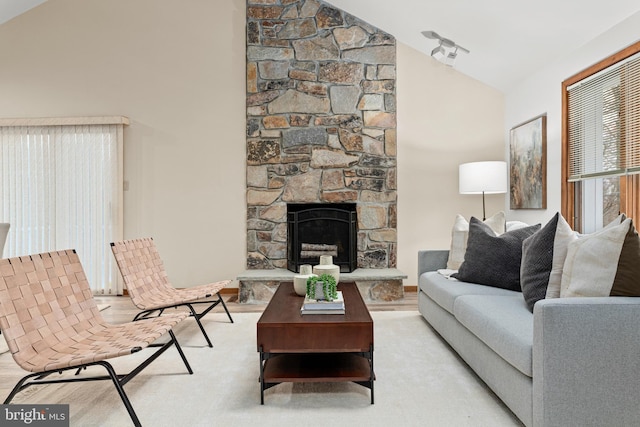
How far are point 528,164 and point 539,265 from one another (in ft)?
8.31

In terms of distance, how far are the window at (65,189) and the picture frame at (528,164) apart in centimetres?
450

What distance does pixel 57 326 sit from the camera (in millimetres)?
2227

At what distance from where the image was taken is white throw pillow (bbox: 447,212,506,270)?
140 inches

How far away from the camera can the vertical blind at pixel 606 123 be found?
2963mm

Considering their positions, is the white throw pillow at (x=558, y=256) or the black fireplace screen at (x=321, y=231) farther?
the black fireplace screen at (x=321, y=231)

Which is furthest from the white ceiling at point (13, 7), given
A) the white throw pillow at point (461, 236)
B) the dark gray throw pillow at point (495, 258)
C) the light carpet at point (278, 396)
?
the dark gray throw pillow at point (495, 258)

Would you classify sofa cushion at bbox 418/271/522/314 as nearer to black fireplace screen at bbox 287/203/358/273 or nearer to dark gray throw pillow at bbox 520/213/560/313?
dark gray throw pillow at bbox 520/213/560/313

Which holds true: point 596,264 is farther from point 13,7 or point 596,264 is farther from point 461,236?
point 13,7

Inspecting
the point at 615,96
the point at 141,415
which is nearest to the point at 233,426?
the point at 141,415

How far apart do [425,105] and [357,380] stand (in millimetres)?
3850

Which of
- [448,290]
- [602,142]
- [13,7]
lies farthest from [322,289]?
[13,7]

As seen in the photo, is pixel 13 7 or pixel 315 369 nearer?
pixel 315 369

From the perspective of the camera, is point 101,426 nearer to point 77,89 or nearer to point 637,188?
point 637,188

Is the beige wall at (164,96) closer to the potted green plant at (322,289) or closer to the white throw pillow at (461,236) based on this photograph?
the white throw pillow at (461,236)
